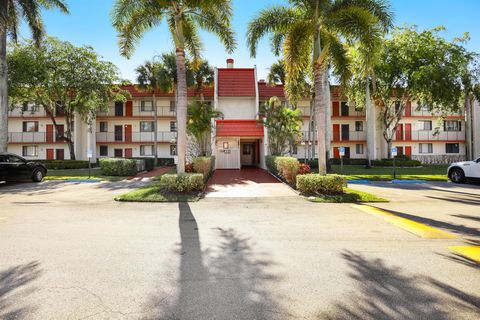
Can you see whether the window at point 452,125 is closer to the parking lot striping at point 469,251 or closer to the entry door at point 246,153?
the entry door at point 246,153

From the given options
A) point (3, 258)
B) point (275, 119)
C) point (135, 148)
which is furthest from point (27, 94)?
point (3, 258)

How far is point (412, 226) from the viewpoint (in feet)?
21.6

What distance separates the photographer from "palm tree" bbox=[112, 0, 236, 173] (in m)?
10.8

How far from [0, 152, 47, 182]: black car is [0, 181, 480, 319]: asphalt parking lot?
899cm

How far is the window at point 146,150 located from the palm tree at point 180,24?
24884 mm

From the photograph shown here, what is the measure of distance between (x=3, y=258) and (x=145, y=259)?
7.39 ft

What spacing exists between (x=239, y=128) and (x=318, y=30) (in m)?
12.0

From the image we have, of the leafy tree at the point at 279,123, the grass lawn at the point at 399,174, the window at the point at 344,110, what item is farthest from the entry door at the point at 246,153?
the window at the point at 344,110

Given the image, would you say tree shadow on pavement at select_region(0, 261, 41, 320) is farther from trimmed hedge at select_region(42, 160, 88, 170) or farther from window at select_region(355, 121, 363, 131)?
window at select_region(355, 121, 363, 131)

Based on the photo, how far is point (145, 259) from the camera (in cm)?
449

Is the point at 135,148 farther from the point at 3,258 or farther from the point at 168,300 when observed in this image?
the point at 168,300

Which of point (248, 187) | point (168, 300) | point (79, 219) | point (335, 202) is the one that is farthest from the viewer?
point (248, 187)

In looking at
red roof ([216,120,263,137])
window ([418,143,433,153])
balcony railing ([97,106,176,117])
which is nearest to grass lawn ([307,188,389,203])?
red roof ([216,120,263,137])

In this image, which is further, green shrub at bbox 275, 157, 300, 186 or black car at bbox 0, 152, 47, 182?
black car at bbox 0, 152, 47, 182
